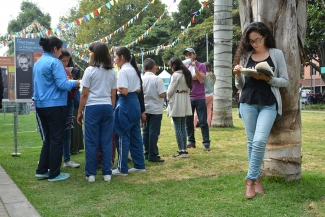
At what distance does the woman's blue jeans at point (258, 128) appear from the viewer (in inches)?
156

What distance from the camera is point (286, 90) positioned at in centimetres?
426

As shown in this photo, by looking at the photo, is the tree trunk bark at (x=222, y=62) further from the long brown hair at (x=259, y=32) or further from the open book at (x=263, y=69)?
the open book at (x=263, y=69)

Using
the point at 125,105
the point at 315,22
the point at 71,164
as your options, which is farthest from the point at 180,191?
the point at 315,22

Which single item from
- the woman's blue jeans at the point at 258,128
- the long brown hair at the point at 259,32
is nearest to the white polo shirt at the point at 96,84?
the long brown hair at the point at 259,32

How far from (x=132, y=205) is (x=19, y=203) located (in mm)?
1201

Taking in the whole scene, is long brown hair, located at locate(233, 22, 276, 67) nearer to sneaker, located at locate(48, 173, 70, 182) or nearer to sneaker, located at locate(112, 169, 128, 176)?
sneaker, located at locate(112, 169, 128, 176)

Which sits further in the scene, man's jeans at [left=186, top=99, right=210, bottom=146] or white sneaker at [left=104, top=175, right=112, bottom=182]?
man's jeans at [left=186, top=99, right=210, bottom=146]

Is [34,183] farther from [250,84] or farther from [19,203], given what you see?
[250,84]

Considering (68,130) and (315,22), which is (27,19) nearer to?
(315,22)

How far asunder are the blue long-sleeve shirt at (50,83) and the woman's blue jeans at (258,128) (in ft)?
7.55

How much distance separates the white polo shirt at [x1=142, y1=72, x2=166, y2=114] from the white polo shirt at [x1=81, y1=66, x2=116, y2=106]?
1397 millimetres

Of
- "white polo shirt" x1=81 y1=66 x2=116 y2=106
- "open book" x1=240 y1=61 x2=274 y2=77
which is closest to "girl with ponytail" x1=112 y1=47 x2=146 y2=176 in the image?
"white polo shirt" x1=81 y1=66 x2=116 y2=106

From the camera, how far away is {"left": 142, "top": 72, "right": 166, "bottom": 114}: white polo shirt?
643 centimetres

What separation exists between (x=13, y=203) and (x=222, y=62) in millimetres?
8189
